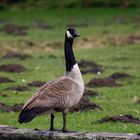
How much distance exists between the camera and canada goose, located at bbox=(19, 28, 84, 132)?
43.2 ft

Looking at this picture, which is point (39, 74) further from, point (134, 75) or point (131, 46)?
point (131, 46)

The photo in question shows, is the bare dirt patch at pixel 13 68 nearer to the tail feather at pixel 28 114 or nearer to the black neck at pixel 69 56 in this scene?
the black neck at pixel 69 56

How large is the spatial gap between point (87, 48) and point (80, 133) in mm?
24130

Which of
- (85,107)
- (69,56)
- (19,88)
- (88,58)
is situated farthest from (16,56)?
(69,56)

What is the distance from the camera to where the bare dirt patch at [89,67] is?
1084 inches

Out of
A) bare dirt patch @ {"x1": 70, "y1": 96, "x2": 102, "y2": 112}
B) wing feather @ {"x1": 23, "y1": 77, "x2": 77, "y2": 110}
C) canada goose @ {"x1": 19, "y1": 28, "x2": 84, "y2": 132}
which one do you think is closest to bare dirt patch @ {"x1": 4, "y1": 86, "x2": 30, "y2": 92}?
→ bare dirt patch @ {"x1": 70, "y1": 96, "x2": 102, "y2": 112}

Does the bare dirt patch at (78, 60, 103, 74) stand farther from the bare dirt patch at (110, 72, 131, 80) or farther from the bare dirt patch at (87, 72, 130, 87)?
the bare dirt patch at (87, 72, 130, 87)

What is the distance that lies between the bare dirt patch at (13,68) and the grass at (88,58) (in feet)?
1.17

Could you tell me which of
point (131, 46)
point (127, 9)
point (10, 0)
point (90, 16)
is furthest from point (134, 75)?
point (10, 0)

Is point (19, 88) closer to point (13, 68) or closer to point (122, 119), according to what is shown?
point (13, 68)

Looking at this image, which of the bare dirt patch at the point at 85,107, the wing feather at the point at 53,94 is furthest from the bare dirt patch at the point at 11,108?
the wing feather at the point at 53,94

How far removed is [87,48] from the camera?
37156 mm

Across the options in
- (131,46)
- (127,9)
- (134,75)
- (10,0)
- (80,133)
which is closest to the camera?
(80,133)

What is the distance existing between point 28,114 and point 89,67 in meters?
15.8
